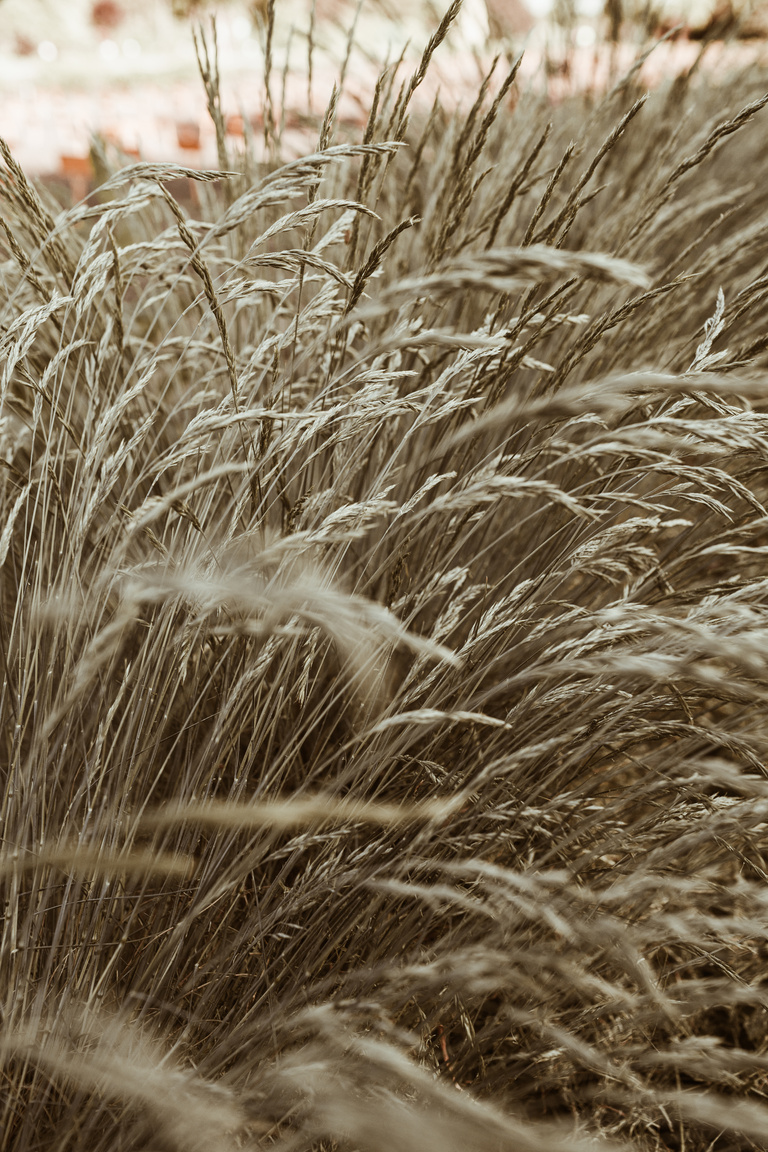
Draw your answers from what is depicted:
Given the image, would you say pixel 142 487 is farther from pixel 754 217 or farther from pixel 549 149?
pixel 754 217

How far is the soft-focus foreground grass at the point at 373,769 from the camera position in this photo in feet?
2.03

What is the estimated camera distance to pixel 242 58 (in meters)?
8.41

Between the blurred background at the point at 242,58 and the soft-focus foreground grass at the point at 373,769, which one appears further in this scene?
the blurred background at the point at 242,58

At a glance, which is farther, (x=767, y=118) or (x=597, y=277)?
(x=767, y=118)

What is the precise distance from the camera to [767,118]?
9.52 ft

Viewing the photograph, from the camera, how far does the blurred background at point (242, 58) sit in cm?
209

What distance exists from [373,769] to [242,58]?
9.75 metres

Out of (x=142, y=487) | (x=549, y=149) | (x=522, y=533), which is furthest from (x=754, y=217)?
(x=142, y=487)

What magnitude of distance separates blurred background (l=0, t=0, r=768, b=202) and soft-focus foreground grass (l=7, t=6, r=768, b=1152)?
1.99 ft

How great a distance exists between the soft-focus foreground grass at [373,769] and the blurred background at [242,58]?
0.61 m

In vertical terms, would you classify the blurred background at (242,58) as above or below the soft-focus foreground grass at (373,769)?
above

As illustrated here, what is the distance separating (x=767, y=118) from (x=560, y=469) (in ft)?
8.41

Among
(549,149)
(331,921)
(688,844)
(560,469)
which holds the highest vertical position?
(549,149)

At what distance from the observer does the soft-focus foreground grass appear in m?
0.62
